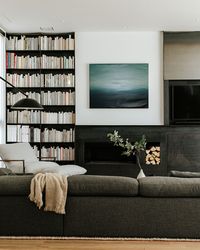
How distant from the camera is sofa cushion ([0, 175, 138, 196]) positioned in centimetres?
430

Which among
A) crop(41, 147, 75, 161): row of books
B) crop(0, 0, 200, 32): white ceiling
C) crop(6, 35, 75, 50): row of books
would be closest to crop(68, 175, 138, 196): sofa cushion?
crop(0, 0, 200, 32): white ceiling

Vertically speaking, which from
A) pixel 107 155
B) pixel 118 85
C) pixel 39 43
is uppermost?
pixel 39 43

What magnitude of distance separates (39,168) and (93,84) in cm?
296

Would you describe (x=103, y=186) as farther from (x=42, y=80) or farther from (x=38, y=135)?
(x=42, y=80)

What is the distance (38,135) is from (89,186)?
5.23m

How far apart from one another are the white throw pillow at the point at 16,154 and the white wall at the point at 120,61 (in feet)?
6.49

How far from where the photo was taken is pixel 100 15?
8.05 metres

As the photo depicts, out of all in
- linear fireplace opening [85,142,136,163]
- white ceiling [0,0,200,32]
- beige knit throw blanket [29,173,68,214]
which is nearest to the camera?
beige knit throw blanket [29,173,68,214]

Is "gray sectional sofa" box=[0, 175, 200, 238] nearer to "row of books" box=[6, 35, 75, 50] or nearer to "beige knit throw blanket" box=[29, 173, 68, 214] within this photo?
"beige knit throw blanket" box=[29, 173, 68, 214]

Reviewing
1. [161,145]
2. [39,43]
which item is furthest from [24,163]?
[39,43]

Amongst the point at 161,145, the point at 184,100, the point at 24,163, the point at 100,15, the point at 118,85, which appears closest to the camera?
the point at 24,163

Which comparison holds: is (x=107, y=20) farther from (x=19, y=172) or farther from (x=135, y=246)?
(x=135, y=246)

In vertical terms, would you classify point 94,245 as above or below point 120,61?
below

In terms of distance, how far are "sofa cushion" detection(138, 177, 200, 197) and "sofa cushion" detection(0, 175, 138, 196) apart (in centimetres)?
9
